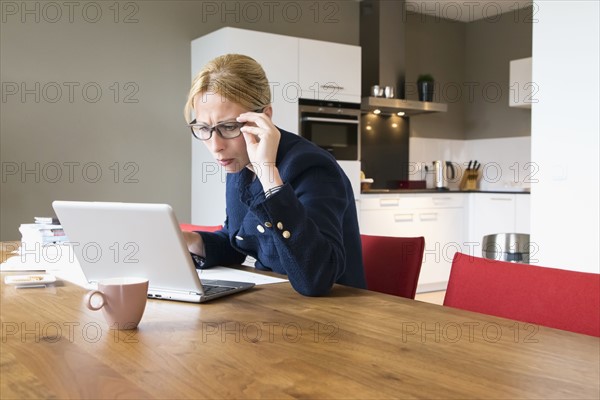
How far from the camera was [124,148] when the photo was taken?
177 inches

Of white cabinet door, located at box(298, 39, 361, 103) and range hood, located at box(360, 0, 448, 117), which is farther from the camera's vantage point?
range hood, located at box(360, 0, 448, 117)

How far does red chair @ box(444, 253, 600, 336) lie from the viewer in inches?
45.8

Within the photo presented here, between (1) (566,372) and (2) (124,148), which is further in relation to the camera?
(2) (124,148)

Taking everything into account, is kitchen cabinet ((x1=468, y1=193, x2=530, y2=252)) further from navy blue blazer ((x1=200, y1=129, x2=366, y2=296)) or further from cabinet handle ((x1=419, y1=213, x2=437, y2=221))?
navy blue blazer ((x1=200, y1=129, x2=366, y2=296))

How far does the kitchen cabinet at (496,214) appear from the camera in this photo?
530 centimetres

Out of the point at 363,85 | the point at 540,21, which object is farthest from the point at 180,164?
the point at 540,21

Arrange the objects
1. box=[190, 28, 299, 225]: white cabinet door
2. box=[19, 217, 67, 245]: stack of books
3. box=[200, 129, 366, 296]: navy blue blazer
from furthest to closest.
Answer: box=[190, 28, 299, 225]: white cabinet door
box=[19, 217, 67, 245]: stack of books
box=[200, 129, 366, 296]: navy blue blazer

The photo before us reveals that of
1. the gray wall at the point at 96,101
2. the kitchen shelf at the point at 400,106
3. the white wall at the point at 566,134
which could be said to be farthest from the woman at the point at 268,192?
the kitchen shelf at the point at 400,106

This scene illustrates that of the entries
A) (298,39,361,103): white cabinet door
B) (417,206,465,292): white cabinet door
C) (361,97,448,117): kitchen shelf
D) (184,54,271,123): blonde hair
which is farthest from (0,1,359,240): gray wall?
(184,54,271,123): blonde hair

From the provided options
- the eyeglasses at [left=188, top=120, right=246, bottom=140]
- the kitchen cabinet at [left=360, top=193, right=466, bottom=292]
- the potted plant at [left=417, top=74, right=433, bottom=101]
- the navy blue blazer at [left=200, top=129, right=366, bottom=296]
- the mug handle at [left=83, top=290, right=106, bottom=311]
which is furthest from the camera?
the potted plant at [left=417, top=74, right=433, bottom=101]

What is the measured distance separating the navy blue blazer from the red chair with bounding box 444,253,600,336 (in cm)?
27

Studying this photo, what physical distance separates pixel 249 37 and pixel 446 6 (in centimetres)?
253

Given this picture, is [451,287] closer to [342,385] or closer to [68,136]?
[342,385]

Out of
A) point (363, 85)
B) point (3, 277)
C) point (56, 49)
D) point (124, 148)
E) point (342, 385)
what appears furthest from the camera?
point (363, 85)
